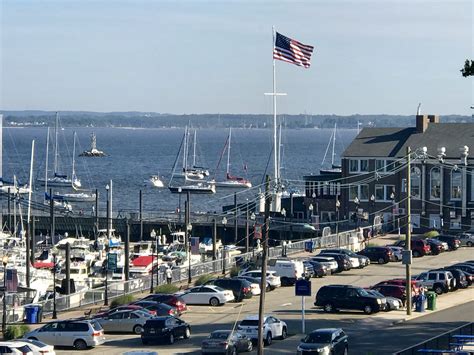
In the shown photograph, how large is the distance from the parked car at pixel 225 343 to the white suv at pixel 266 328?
111cm

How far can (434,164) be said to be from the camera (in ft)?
300

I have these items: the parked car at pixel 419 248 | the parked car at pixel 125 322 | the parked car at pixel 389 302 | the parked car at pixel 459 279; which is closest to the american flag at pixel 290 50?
the parked car at pixel 459 279

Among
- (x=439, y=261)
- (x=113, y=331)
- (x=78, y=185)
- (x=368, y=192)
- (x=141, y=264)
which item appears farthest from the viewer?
(x=78, y=185)

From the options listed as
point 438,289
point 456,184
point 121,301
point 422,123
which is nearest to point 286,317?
point 121,301

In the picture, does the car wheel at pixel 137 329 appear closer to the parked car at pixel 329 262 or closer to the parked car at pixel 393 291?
the parked car at pixel 393 291

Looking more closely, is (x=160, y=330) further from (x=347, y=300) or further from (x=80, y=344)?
(x=347, y=300)

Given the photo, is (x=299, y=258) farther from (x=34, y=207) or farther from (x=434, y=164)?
(x=34, y=207)

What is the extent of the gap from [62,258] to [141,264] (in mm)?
9216

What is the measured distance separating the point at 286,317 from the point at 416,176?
43626 mm

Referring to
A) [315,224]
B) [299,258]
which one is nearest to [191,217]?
[315,224]

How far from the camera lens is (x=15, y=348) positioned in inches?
1560

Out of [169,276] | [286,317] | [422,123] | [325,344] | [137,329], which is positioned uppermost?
[422,123]

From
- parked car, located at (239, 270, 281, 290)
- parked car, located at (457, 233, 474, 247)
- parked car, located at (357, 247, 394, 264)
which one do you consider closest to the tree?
parked car, located at (239, 270, 281, 290)

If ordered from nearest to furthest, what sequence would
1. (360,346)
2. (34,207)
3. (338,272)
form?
(360,346), (338,272), (34,207)
